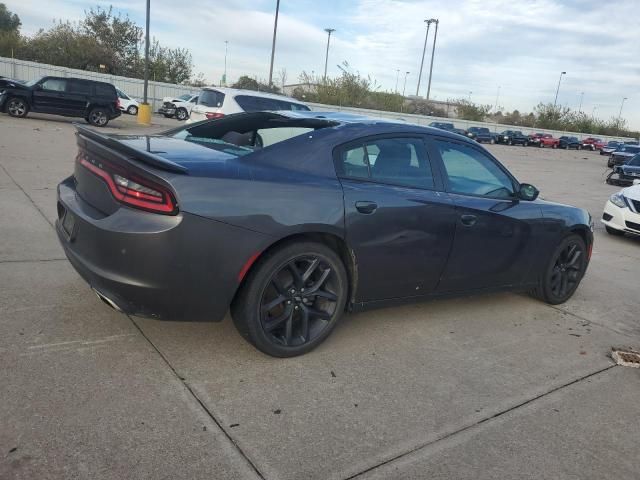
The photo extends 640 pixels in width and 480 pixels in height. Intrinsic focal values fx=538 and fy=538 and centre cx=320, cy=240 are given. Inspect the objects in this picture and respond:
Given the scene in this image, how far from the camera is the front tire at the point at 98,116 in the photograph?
2019cm

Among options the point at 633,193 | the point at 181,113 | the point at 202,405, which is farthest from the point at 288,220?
Answer: the point at 181,113

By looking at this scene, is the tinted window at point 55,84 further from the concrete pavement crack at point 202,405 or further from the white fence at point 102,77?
the concrete pavement crack at point 202,405

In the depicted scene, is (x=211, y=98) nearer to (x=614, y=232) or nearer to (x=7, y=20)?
(x=614, y=232)

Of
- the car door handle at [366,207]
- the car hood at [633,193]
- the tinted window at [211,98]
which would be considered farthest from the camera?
the tinted window at [211,98]

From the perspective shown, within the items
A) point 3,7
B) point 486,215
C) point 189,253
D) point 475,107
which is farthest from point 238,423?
point 3,7

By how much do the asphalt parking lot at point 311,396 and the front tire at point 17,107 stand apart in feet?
57.1

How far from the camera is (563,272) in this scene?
16.5 feet

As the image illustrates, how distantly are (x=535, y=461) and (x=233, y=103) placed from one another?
41.5 ft

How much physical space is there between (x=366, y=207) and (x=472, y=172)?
1262 mm

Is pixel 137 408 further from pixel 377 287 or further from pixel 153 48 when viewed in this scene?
pixel 153 48

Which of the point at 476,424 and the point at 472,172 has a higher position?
the point at 472,172

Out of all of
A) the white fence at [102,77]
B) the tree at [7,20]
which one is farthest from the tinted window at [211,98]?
the tree at [7,20]

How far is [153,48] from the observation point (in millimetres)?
57344

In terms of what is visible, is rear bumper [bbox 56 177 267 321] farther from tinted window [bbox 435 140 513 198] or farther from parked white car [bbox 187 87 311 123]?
parked white car [bbox 187 87 311 123]
